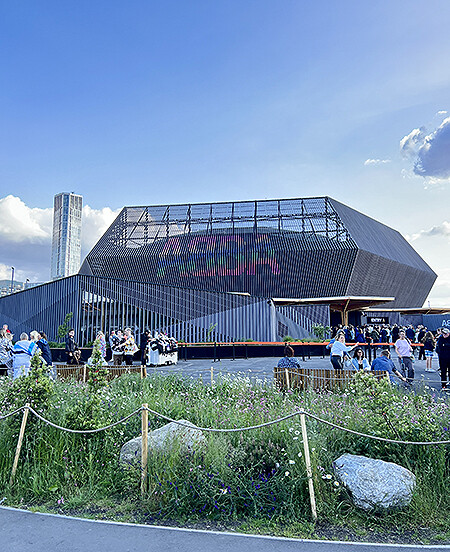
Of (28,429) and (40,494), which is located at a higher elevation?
(28,429)

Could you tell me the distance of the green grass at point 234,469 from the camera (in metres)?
4.53

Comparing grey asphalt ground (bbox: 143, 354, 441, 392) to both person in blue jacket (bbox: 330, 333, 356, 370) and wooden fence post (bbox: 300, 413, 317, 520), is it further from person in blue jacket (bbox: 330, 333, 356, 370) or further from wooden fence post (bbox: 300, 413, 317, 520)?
wooden fence post (bbox: 300, 413, 317, 520)

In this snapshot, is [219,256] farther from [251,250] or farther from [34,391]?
[34,391]

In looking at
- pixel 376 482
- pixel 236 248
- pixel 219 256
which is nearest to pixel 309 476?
pixel 376 482

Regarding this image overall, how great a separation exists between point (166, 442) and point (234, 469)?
2.91 ft

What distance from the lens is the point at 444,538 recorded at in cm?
408

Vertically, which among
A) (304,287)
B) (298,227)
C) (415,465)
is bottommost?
(415,465)

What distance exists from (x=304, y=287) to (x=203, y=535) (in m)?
39.3

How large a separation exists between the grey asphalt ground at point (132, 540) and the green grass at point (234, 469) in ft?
0.80

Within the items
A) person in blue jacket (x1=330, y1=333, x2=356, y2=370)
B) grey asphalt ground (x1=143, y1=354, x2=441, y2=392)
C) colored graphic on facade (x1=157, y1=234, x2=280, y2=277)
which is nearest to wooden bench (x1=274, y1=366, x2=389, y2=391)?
grey asphalt ground (x1=143, y1=354, x2=441, y2=392)

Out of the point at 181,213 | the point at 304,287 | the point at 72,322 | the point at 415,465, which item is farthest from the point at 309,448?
the point at 181,213

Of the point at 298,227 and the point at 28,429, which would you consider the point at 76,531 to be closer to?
the point at 28,429

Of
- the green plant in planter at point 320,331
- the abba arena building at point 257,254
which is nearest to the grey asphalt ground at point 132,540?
the green plant in planter at point 320,331

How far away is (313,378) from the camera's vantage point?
9406mm
